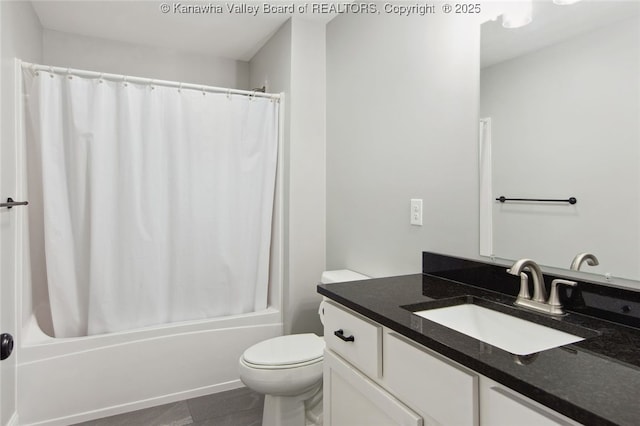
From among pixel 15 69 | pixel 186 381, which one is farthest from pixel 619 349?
pixel 15 69

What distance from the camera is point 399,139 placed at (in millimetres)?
1891

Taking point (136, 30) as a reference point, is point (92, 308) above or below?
below

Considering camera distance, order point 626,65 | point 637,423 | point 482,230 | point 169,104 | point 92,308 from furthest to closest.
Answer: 1. point 169,104
2. point 92,308
3. point 482,230
4. point 626,65
5. point 637,423

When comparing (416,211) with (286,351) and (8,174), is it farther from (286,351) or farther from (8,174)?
(8,174)

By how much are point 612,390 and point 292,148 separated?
211 cm

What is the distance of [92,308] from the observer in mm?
2129

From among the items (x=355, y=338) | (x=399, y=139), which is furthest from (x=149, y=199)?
(x=355, y=338)

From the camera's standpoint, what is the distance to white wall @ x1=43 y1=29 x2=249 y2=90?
8.84 feet

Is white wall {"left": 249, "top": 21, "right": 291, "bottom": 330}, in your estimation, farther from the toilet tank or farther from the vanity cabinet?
the vanity cabinet

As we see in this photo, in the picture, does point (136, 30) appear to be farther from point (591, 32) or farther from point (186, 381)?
point (591, 32)

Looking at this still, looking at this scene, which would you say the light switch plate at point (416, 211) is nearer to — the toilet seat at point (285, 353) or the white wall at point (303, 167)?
the toilet seat at point (285, 353)

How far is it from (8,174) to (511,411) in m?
2.22

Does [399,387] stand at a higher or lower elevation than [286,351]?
higher

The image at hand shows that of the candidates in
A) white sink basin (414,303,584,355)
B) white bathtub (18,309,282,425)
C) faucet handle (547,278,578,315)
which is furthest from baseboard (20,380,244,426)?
faucet handle (547,278,578,315)
